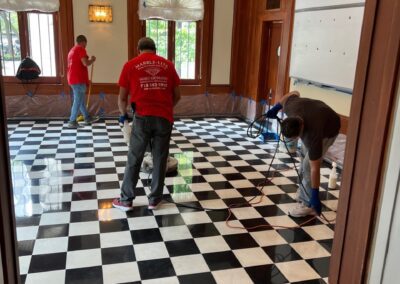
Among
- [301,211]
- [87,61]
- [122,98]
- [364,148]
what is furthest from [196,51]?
[364,148]

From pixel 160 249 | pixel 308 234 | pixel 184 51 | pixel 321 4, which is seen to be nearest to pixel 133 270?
pixel 160 249

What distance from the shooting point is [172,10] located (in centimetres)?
751

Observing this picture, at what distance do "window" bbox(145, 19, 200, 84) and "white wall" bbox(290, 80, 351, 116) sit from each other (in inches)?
110

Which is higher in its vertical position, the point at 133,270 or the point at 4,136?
A: the point at 4,136

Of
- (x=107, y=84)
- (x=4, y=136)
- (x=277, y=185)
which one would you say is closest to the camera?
(x=4, y=136)

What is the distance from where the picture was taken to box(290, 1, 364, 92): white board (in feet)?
14.9

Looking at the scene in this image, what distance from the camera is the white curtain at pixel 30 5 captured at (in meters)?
6.79

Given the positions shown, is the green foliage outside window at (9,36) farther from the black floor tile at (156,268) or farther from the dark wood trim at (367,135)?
the dark wood trim at (367,135)

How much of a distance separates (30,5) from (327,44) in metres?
5.03

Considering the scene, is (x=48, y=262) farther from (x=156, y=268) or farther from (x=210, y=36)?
(x=210, y=36)

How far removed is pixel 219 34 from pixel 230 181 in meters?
4.19

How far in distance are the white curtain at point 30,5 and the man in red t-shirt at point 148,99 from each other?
14.0 feet

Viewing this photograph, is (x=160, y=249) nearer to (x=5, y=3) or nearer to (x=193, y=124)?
(x=193, y=124)

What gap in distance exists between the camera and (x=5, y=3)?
22.2 ft
